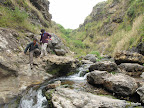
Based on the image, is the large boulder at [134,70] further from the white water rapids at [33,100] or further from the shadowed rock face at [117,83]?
the white water rapids at [33,100]

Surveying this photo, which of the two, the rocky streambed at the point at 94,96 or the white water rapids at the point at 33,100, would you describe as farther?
the white water rapids at the point at 33,100

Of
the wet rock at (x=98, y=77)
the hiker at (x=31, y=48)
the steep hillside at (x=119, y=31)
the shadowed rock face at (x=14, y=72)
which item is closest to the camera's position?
the shadowed rock face at (x=14, y=72)

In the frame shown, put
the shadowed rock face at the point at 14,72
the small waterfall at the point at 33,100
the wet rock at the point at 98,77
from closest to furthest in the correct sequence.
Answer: the small waterfall at the point at 33,100 < the shadowed rock face at the point at 14,72 < the wet rock at the point at 98,77

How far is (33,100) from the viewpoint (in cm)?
331

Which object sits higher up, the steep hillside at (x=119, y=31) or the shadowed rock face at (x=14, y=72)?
the steep hillside at (x=119, y=31)

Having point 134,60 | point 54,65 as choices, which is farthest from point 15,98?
point 134,60

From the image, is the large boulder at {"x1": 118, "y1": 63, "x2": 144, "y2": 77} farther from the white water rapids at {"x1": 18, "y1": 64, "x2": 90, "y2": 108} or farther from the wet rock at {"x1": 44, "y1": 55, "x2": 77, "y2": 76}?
the white water rapids at {"x1": 18, "y1": 64, "x2": 90, "y2": 108}

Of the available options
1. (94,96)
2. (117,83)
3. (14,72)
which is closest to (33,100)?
(14,72)

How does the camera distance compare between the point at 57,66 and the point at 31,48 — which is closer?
the point at 31,48

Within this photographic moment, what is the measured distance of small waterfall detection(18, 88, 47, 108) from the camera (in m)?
3.06

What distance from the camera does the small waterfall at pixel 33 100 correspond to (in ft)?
10.1

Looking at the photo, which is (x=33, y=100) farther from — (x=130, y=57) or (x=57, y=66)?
(x=130, y=57)

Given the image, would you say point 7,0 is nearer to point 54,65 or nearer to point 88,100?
point 54,65

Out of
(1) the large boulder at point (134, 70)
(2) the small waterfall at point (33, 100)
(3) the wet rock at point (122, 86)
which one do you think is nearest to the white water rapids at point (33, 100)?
(2) the small waterfall at point (33, 100)
